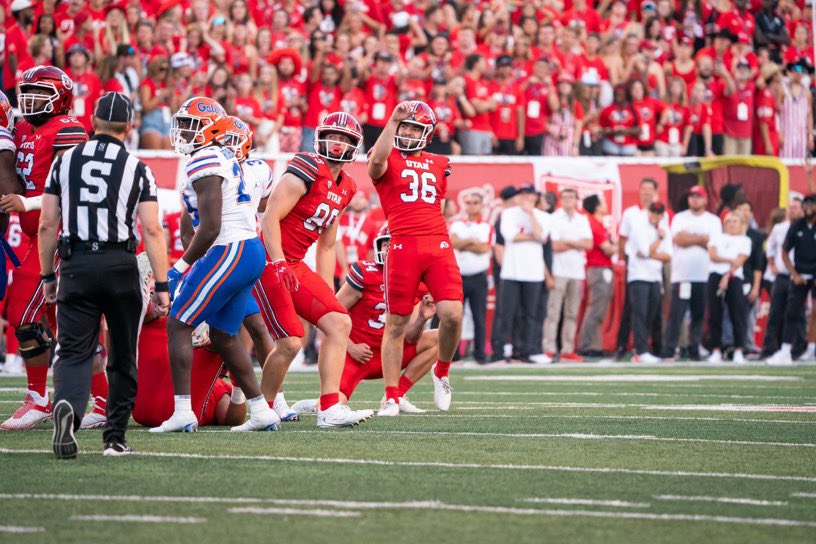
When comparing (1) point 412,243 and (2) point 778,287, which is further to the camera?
(2) point 778,287

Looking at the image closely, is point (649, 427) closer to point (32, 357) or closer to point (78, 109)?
point (32, 357)

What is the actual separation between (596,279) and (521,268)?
1.44 metres

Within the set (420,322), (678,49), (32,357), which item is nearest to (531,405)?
(420,322)

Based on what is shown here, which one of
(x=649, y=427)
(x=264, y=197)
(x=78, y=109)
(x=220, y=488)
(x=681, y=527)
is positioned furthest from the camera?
(x=78, y=109)

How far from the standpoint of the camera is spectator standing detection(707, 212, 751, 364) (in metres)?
17.3

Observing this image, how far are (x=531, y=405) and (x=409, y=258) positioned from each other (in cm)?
165

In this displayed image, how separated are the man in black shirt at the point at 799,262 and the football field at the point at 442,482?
7.89 metres

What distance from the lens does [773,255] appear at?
1775cm

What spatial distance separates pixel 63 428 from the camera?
6277 mm

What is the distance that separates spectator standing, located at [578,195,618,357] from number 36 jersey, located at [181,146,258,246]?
1005 cm

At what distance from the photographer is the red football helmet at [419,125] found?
360 inches

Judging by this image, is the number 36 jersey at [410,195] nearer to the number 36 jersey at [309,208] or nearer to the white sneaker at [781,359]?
the number 36 jersey at [309,208]

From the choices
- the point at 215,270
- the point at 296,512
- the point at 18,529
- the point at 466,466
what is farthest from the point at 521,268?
the point at 18,529

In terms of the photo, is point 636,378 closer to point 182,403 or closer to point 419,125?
point 419,125
